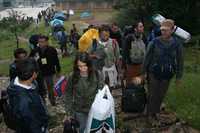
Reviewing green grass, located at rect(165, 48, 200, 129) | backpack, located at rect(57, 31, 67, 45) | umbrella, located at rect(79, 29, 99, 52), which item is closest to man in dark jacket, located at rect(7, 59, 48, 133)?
green grass, located at rect(165, 48, 200, 129)

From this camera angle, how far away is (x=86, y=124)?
243 inches

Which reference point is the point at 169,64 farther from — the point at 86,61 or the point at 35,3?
the point at 35,3

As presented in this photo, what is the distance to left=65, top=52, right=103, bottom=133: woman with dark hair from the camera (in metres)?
5.93

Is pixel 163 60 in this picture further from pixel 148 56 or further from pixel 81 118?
pixel 81 118

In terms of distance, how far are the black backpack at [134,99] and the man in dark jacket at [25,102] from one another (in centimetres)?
291

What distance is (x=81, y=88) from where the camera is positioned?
598 cm

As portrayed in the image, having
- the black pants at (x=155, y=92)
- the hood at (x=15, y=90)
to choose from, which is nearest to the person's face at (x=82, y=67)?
the hood at (x=15, y=90)

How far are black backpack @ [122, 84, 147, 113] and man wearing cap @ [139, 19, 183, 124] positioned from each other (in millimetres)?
353

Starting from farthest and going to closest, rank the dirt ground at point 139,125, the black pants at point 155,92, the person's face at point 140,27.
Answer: the person's face at point 140,27, the dirt ground at point 139,125, the black pants at point 155,92

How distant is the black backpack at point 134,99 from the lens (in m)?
7.98

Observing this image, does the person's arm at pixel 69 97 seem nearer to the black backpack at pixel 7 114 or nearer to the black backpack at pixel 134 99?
the black backpack at pixel 7 114

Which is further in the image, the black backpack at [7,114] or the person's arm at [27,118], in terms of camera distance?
the black backpack at [7,114]

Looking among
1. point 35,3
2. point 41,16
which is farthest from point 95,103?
point 35,3

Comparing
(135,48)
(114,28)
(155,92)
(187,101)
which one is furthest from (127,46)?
(114,28)
